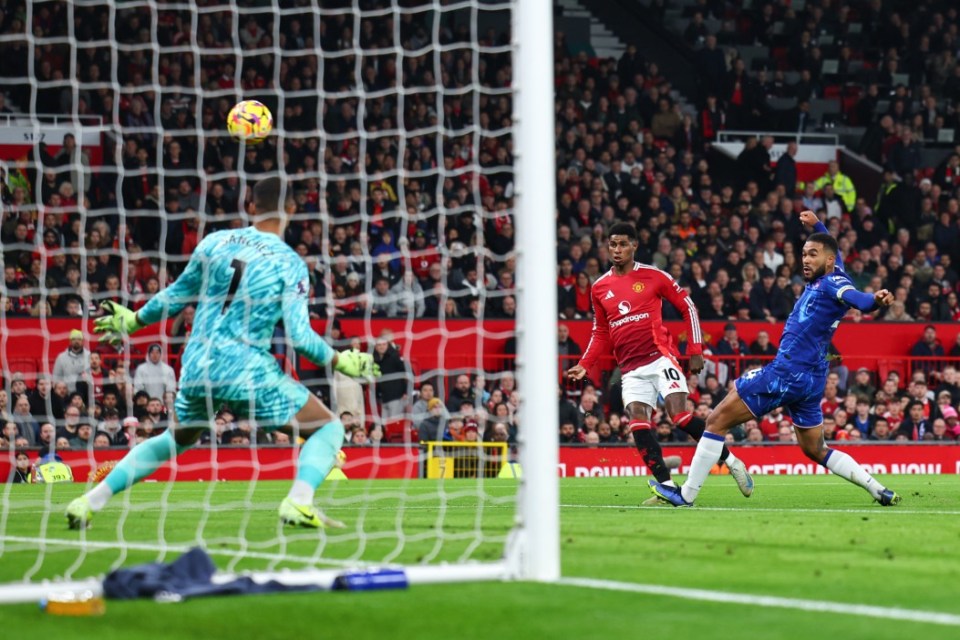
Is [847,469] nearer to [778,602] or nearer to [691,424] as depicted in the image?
[691,424]

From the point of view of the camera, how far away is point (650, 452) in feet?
43.2

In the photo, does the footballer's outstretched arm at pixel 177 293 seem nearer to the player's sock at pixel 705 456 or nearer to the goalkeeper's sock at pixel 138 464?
the goalkeeper's sock at pixel 138 464

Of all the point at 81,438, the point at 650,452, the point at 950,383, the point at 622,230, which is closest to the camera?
the point at 650,452

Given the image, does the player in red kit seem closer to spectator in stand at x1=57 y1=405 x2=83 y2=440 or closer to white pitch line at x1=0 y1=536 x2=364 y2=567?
white pitch line at x1=0 y1=536 x2=364 y2=567

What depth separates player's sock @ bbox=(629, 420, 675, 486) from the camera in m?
13.0

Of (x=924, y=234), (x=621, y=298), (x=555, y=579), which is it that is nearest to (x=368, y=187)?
(x=621, y=298)

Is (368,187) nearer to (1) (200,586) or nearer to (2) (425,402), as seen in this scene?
(2) (425,402)

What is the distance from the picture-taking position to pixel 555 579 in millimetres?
6965

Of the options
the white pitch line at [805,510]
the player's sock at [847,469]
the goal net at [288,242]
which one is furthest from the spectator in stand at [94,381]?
the player's sock at [847,469]

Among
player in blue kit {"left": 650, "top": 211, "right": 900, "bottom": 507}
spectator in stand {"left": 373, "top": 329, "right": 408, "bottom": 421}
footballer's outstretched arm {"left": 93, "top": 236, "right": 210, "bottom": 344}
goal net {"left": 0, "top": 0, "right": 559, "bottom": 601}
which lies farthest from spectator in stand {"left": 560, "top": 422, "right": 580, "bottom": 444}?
footballer's outstretched arm {"left": 93, "top": 236, "right": 210, "bottom": 344}

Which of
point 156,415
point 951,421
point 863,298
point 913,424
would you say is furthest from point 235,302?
point 951,421

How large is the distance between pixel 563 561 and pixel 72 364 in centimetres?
1162

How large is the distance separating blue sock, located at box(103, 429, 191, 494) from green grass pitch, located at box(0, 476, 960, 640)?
1.16 ft

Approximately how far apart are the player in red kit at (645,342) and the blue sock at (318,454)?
175 inches
